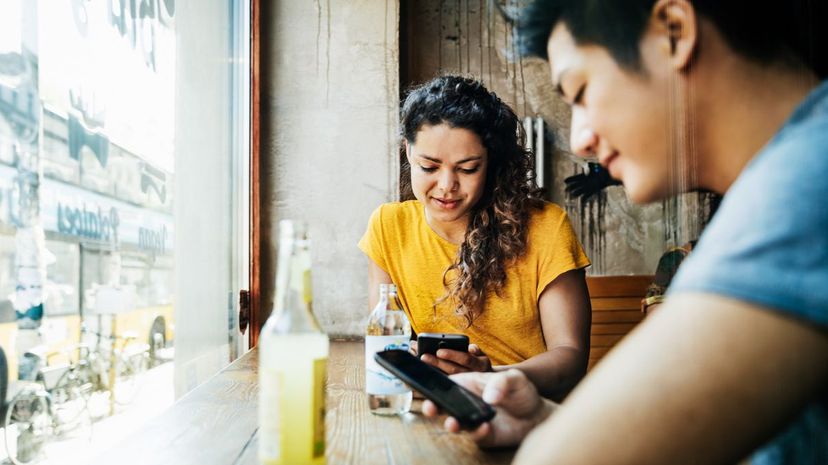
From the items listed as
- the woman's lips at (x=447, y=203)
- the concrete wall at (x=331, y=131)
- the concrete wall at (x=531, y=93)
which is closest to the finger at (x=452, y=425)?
the woman's lips at (x=447, y=203)

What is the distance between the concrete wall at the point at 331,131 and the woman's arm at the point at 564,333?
110 cm

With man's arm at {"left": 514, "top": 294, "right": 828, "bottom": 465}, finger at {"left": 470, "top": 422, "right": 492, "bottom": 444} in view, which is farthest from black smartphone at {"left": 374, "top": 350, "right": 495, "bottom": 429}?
man's arm at {"left": 514, "top": 294, "right": 828, "bottom": 465}

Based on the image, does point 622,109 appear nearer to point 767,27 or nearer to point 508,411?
point 767,27

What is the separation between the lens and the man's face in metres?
0.56

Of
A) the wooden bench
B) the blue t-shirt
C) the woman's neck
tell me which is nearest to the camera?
the blue t-shirt

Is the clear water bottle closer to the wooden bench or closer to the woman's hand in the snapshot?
the woman's hand

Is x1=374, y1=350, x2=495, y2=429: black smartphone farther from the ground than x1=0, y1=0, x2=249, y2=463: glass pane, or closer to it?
closer to it

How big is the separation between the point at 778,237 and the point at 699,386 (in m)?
0.10

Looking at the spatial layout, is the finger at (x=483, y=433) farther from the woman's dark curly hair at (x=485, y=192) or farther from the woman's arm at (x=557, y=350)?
the woman's dark curly hair at (x=485, y=192)

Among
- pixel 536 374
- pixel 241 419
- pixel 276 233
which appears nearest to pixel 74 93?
pixel 241 419

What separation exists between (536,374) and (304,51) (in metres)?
1.83

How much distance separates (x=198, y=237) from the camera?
1.76 metres

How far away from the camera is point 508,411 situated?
81cm

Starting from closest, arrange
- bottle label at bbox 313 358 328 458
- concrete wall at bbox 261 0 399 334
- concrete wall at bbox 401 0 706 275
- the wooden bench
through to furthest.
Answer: bottle label at bbox 313 358 328 458
concrete wall at bbox 261 0 399 334
the wooden bench
concrete wall at bbox 401 0 706 275
